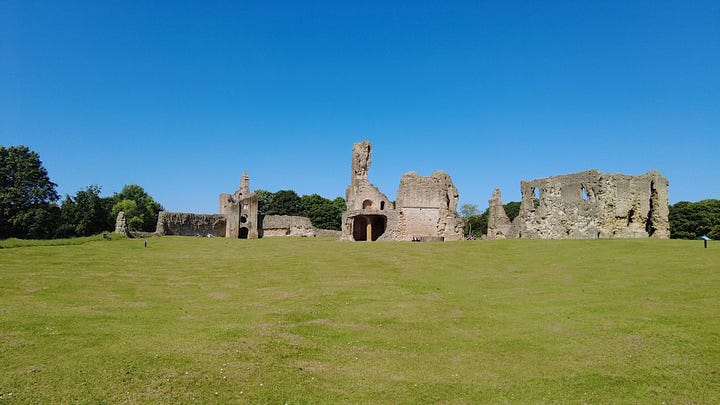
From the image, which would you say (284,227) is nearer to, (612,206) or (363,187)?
(363,187)

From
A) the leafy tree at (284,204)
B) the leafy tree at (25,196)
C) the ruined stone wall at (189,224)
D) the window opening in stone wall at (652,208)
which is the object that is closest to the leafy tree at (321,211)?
the leafy tree at (284,204)

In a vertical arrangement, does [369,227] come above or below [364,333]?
above

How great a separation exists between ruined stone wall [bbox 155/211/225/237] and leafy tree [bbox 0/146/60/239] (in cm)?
1218

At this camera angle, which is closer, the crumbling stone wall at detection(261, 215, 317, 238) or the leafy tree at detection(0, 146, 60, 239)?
the leafy tree at detection(0, 146, 60, 239)

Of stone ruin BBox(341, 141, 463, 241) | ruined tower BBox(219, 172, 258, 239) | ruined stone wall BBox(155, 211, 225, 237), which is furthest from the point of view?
ruined tower BBox(219, 172, 258, 239)

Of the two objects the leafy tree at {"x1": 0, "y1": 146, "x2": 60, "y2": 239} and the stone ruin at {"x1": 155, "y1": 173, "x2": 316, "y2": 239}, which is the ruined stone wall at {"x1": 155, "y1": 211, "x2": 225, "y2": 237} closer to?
the stone ruin at {"x1": 155, "y1": 173, "x2": 316, "y2": 239}

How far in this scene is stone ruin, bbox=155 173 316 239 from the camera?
6066 cm

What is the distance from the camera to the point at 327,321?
14906mm

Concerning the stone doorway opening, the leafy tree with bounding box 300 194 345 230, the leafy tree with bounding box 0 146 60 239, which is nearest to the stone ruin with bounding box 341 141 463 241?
the stone doorway opening

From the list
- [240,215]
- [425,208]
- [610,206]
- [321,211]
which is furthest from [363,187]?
[321,211]

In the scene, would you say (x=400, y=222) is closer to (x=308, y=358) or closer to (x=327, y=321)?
(x=327, y=321)

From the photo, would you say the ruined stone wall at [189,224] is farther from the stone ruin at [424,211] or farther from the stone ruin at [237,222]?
the stone ruin at [424,211]

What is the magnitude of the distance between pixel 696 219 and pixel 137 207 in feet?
301

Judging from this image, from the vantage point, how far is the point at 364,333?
44.7 feet
